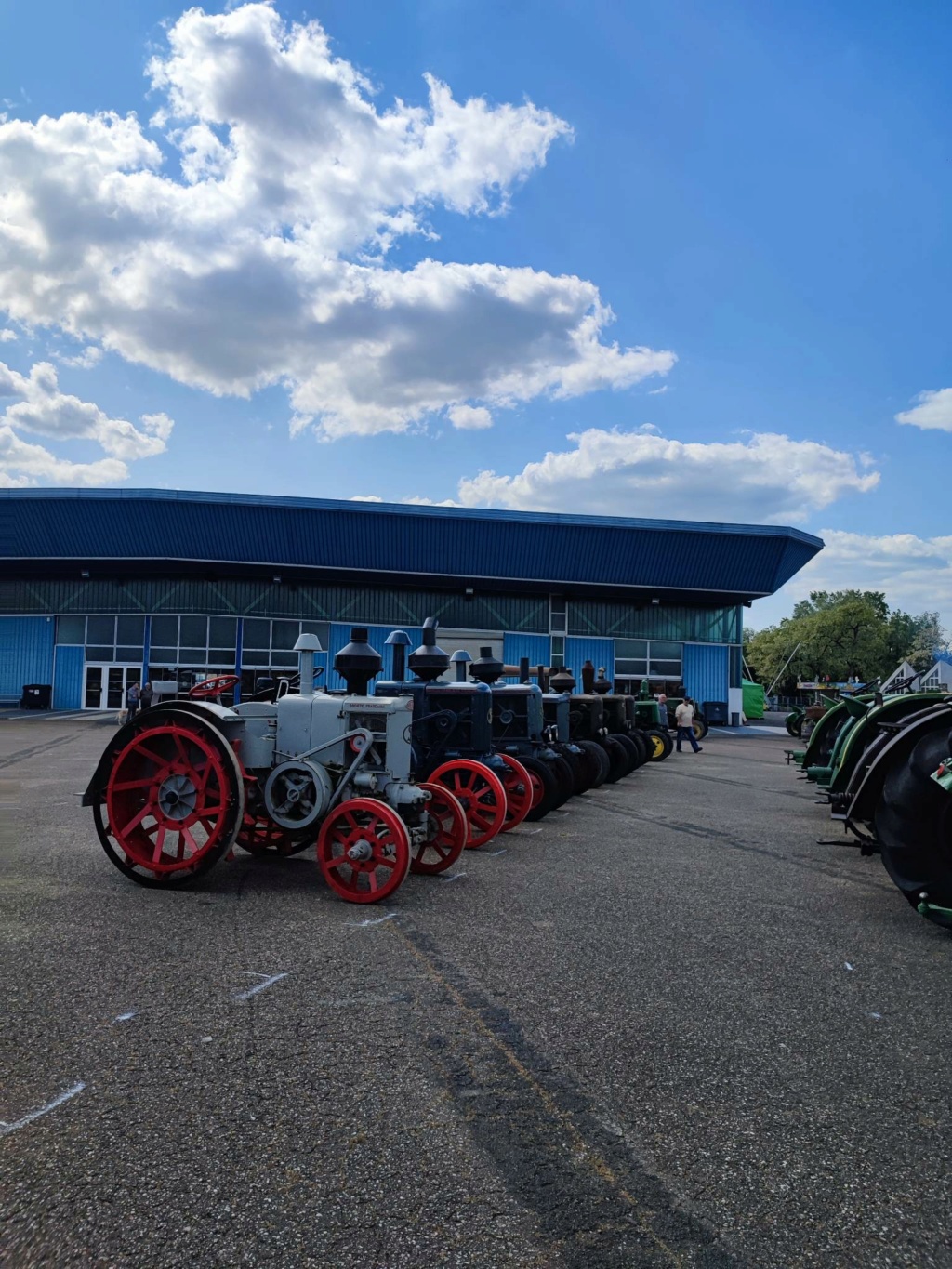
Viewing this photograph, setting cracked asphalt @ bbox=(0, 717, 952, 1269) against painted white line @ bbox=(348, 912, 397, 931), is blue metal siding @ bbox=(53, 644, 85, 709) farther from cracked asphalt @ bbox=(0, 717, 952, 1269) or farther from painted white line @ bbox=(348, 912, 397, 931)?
painted white line @ bbox=(348, 912, 397, 931)

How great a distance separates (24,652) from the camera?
33.2 meters

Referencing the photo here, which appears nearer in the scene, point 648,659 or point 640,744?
point 640,744

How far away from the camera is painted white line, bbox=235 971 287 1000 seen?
3.98 m

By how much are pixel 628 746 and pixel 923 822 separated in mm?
9161

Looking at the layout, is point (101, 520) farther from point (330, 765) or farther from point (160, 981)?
point (160, 981)

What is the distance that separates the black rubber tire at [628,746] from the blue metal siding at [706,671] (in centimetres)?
2108

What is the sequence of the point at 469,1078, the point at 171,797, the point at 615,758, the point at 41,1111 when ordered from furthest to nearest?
1. the point at 615,758
2. the point at 171,797
3. the point at 469,1078
4. the point at 41,1111

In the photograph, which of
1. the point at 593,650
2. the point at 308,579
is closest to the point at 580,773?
the point at 308,579

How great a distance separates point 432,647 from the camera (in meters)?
9.12

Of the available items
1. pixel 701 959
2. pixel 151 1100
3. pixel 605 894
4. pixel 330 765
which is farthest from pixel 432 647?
pixel 151 1100

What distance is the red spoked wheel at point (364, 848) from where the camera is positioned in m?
5.72

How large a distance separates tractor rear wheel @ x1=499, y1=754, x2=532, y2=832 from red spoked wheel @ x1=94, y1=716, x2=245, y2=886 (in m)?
3.41

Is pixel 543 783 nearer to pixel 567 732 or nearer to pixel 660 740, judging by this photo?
pixel 567 732

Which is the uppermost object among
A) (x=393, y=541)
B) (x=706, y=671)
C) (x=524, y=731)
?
(x=393, y=541)
